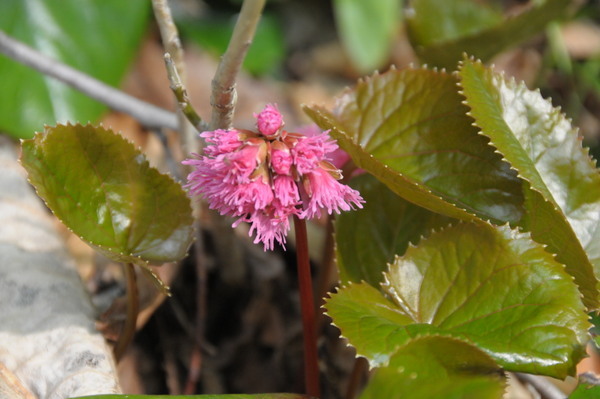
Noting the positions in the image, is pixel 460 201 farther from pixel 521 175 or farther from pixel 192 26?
pixel 192 26

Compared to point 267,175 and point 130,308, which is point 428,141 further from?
point 130,308

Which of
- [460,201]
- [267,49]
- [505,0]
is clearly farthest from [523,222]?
[505,0]

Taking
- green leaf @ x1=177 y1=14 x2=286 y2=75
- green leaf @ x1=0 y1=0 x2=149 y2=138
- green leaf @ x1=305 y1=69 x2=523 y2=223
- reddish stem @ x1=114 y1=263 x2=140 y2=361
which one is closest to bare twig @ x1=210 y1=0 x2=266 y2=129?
green leaf @ x1=305 y1=69 x2=523 y2=223

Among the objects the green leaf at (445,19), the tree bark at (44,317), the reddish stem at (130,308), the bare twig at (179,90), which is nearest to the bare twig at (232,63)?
the bare twig at (179,90)

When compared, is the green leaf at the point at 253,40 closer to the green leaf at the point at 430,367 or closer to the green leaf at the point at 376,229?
the green leaf at the point at 376,229

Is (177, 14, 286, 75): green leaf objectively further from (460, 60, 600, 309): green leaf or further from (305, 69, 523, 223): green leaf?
(460, 60, 600, 309): green leaf

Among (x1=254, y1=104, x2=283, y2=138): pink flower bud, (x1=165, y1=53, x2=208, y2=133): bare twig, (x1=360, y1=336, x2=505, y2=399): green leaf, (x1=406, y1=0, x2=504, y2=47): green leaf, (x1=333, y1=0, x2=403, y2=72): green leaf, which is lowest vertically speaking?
(x1=360, y1=336, x2=505, y2=399): green leaf

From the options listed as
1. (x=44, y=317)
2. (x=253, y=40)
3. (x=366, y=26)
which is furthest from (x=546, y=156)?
(x=253, y=40)
